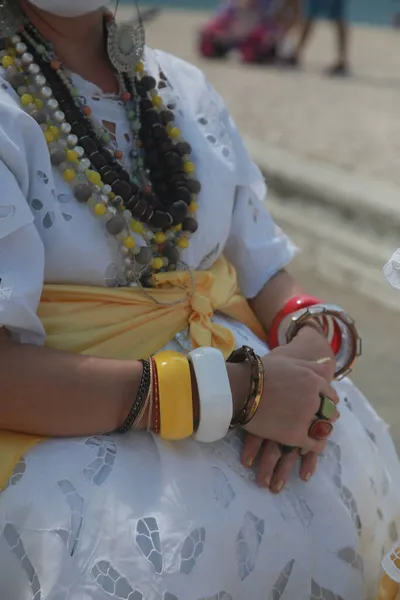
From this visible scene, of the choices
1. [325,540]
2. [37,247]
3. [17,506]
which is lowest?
[325,540]

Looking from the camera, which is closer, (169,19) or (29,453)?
(29,453)

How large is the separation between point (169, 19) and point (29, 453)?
11474mm

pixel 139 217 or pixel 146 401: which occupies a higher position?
pixel 139 217

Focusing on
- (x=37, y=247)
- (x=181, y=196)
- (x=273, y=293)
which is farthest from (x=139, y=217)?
(x=273, y=293)

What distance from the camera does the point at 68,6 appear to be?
4.34 feet

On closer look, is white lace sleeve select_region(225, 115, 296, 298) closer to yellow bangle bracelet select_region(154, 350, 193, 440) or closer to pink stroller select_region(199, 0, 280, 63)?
yellow bangle bracelet select_region(154, 350, 193, 440)

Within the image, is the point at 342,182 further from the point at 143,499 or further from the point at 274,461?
the point at 143,499

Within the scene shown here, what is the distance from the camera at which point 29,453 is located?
1.20m

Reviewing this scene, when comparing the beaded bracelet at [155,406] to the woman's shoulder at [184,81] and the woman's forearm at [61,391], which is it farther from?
the woman's shoulder at [184,81]

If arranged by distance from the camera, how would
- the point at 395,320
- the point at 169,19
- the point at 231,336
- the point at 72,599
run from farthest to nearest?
the point at 169,19, the point at 395,320, the point at 231,336, the point at 72,599

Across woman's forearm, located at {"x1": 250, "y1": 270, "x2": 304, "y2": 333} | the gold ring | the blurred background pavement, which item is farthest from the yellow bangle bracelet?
the blurred background pavement

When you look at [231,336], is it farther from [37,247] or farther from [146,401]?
[37,247]

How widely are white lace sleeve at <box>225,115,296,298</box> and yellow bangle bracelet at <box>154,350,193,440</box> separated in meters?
0.42

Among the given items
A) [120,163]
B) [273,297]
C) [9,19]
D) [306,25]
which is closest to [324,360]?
[273,297]
